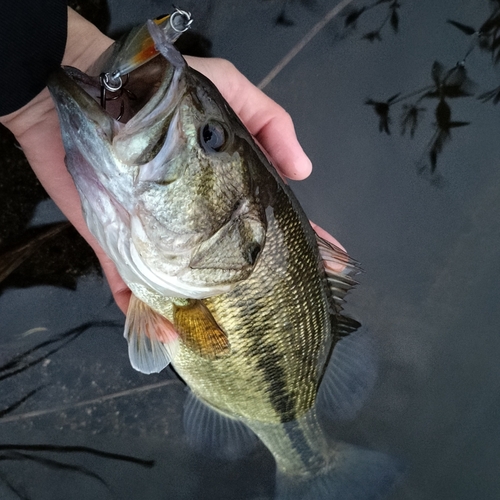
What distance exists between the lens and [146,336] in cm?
124

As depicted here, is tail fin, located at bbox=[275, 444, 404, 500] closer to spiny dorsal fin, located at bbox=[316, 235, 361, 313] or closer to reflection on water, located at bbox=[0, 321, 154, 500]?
spiny dorsal fin, located at bbox=[316, 235, 361, 313]

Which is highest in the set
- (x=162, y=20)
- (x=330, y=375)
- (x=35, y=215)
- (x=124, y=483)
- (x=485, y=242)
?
(x=162, y=20)

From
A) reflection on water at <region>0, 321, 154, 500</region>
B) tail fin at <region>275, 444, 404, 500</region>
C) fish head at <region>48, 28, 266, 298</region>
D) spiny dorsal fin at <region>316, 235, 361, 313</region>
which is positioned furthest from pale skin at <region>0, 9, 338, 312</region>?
tail fin at <region>275, 444, 404, 500</region>

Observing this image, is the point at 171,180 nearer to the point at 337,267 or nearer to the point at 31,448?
the point at 337,267

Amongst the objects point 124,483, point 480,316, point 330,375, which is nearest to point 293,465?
point 330,375

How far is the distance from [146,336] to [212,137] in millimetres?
661

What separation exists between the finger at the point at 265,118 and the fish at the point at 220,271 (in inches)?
9.8

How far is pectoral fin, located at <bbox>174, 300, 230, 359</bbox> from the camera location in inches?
41.7

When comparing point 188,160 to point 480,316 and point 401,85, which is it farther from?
point 480,316

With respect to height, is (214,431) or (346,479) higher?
(346,479)

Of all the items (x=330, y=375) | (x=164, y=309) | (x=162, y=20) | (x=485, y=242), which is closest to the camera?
(x=162, y=20)

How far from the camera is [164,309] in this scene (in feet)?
3.82

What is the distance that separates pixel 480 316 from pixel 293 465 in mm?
1050

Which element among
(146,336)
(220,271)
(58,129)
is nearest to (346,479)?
(146,336)
